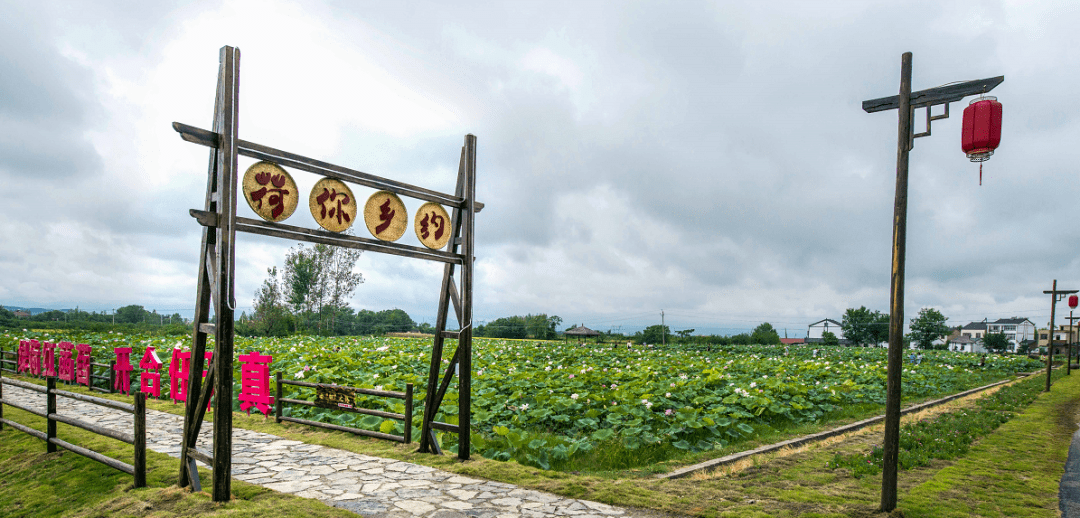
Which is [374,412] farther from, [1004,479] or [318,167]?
[1004,479]

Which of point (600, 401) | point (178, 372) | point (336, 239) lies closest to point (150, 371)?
point (178, 372)

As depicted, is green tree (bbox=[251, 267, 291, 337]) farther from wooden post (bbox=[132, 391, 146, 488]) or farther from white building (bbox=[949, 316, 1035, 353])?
white building (bbox=[949, 316, 1035, 353])

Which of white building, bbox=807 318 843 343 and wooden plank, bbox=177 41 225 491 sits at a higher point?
wooden plank, bbox=177 41 225 491

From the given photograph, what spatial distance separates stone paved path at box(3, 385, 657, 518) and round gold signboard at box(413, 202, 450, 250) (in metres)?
2.37

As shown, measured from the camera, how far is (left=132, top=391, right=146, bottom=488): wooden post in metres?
4.86

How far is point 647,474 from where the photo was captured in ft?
18.7

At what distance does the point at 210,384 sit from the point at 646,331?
3429cm

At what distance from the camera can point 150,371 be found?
27.3 ft

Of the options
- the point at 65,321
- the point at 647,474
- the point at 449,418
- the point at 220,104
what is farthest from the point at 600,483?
the point at 65,321

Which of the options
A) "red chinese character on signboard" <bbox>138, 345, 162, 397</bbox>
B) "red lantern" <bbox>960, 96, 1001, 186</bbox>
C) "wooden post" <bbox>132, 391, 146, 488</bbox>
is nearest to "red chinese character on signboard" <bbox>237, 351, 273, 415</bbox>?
"red chinese character on signboard" <bbox>138, 345, 162, 397</bbox>

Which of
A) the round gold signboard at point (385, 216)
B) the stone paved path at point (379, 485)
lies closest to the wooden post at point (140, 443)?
the stone paved path at point (379, 485)

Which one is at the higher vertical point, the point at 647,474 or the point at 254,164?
the point at 254,164

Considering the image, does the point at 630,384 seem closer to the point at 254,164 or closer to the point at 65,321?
the point at 254,164

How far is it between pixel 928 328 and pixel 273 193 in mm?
76642
